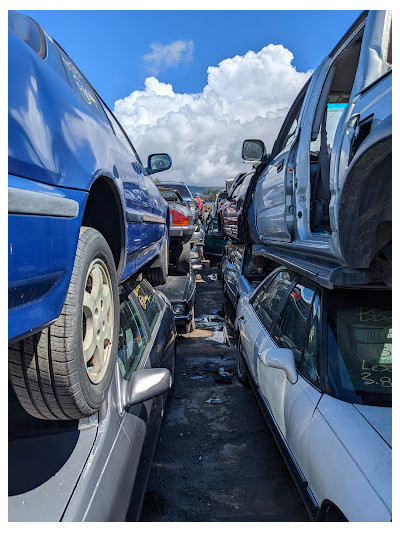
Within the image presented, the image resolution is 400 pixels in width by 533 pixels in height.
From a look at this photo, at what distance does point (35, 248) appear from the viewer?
117 centimetres

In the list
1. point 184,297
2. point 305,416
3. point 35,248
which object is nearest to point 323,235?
point 305,416

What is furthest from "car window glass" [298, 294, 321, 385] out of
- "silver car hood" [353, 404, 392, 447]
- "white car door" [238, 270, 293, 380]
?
"white car door" [238, 270, 293, 380]

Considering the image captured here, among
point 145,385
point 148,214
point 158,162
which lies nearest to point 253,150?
point 158,162

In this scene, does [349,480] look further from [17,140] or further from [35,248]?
[17,140]

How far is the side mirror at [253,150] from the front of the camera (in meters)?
4.71

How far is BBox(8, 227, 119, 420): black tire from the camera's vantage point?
1.34 metres

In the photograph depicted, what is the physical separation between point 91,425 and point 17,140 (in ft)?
3.94

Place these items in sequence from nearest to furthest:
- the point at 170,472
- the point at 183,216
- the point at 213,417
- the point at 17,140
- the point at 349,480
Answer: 1. the point at 17,140
2. the point at 349,480
3. the point at 170,472
4. the point at 213,417
5. the point at 183,216

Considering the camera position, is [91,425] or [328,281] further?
[328,281]

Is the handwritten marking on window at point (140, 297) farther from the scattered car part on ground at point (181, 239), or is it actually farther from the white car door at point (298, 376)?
the scattered car part on ground at point (181, 239)

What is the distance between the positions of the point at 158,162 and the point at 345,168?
301cm

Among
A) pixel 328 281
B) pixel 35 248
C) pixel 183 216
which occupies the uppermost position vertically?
pixel 183 216

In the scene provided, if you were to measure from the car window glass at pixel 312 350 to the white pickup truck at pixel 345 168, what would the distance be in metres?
0.32

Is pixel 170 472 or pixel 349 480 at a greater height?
pixel 349 480
